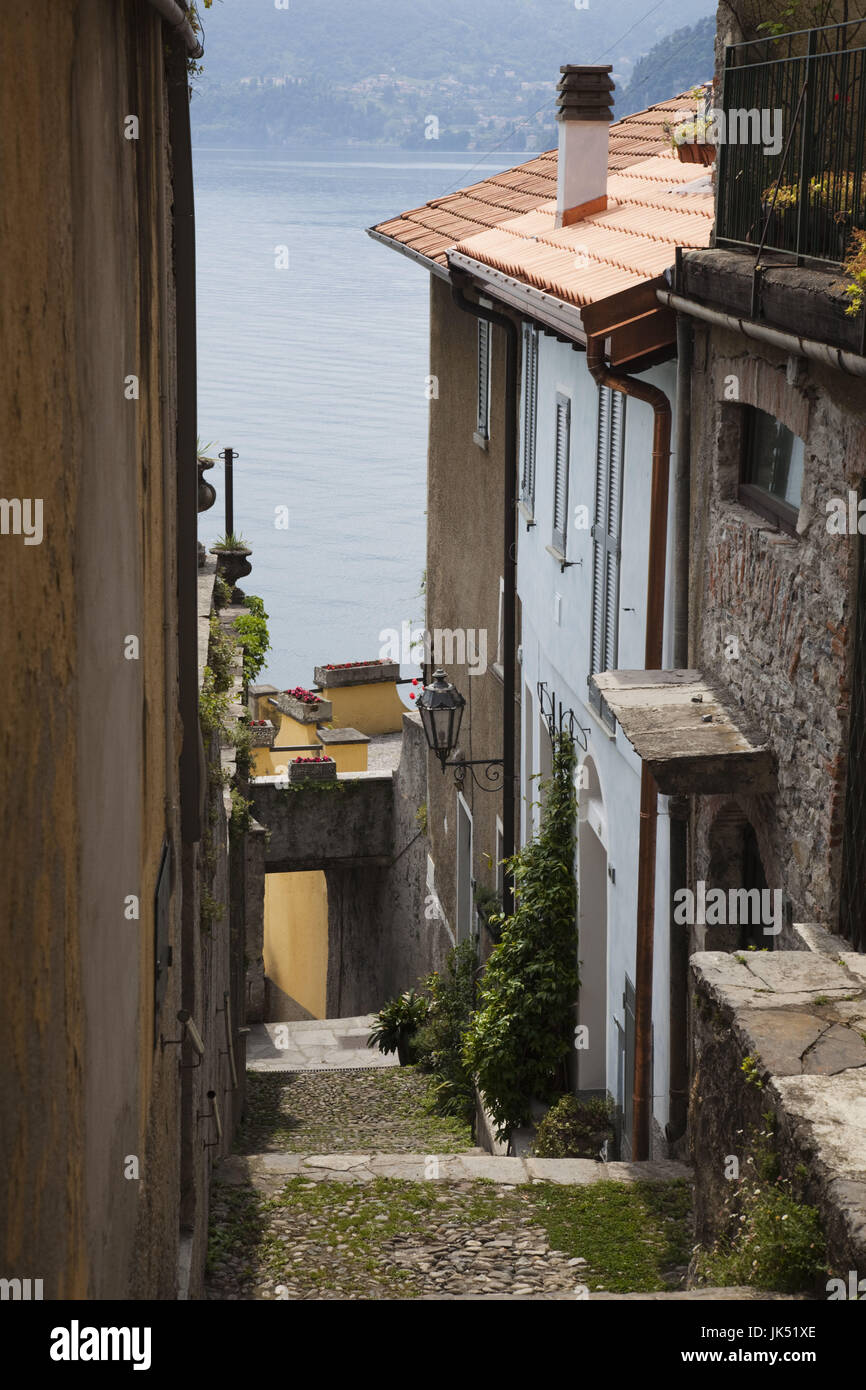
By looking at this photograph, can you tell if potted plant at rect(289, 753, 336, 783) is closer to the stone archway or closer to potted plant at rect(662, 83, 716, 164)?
potted plant at rect(662, 83, 716, 164)

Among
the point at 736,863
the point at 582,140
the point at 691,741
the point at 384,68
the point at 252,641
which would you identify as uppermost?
the point at 384,68

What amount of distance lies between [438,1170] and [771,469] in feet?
14.0

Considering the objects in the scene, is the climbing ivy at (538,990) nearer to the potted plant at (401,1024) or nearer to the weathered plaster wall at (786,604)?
the weathered plaster wall at (786,604)

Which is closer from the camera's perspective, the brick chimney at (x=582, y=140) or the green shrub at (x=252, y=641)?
the brick chimney at (x=582, y=140)

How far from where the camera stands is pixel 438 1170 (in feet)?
28.1

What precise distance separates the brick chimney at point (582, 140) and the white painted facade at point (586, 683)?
3.14 feet

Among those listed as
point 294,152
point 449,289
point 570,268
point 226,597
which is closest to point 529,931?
point 226,597

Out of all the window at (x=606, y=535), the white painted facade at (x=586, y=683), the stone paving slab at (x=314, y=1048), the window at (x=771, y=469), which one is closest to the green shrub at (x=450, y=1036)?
the stone paving slab at (x=314, y=1048)

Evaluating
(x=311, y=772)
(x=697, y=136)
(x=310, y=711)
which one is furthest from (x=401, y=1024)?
(x=697, y=136)

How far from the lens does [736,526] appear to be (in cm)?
679

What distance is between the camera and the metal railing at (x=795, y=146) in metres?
5.70

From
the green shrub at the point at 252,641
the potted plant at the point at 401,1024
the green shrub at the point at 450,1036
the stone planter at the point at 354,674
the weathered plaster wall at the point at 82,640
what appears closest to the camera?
the weathered plaster wall at the point at 82,640

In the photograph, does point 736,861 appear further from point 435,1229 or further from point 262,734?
point 262,734
